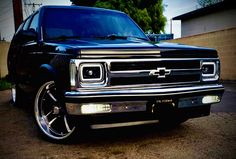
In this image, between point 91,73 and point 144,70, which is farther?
point 144,70

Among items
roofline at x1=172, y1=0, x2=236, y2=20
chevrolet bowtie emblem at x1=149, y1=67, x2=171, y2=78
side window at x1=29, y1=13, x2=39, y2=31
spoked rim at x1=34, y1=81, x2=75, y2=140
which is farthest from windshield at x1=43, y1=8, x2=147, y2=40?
roofline at x1=172, y1=0, x2=236, y2=20

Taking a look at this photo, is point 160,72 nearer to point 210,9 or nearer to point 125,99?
point 125,99

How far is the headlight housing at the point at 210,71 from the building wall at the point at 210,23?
56.1 feet

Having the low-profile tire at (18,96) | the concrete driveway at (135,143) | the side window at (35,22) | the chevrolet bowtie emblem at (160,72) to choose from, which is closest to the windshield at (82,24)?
the side window at (35,22)

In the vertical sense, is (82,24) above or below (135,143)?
above

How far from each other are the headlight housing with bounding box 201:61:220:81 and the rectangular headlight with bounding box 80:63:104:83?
4.36ft

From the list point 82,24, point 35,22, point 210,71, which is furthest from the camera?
point 35,22

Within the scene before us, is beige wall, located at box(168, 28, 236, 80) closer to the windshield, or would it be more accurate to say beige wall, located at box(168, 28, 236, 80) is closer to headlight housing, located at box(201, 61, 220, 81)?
the windshield

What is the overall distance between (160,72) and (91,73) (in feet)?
2.45

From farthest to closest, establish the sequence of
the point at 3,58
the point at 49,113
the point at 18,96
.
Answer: the point at 3,58 → the point at 18,96 → the point at 49,113

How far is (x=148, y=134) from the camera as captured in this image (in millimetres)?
3613

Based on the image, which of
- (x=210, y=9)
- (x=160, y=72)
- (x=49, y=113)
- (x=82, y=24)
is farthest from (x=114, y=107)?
(x=210, y=9)

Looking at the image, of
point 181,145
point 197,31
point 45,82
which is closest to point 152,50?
point 181,145

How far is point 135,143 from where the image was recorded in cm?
327
